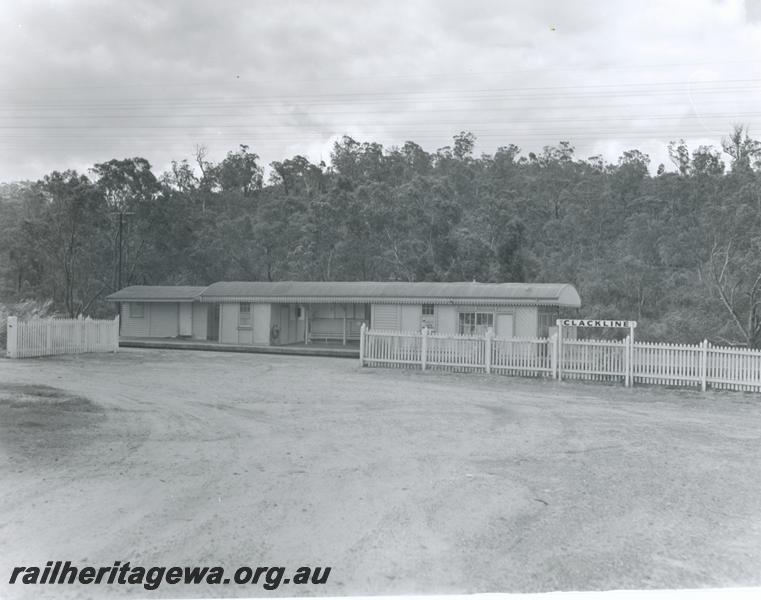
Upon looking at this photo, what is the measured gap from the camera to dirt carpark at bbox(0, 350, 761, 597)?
4.44m

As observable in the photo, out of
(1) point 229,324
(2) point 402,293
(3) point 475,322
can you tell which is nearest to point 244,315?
(1) point 229,324

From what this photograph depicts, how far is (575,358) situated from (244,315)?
1689 centimetres

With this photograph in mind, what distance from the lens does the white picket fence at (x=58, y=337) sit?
1880cm

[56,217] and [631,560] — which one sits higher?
[56,217]

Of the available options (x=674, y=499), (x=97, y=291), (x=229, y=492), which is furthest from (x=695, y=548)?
(x=97, y=291)

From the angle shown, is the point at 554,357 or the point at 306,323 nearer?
the point at 554,357

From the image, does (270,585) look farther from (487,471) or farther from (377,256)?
(377,256)

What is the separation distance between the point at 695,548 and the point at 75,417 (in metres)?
8.03

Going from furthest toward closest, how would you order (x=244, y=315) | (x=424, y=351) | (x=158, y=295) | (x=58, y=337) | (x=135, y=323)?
(x=135, y=323)
(x=158, y=295)
(x=244, y=315)
(x=58, y=337)
(x=424, y=351)

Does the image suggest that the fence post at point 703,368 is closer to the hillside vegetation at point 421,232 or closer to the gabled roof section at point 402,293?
the gabled roof section at point 402,293

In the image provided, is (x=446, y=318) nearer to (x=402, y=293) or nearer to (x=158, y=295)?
(x=402, y=293)

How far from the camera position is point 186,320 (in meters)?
32.0

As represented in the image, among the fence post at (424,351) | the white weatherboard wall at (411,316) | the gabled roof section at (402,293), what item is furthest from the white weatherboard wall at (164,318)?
the fence post at (424,351)

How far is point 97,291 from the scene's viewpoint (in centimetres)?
4188
